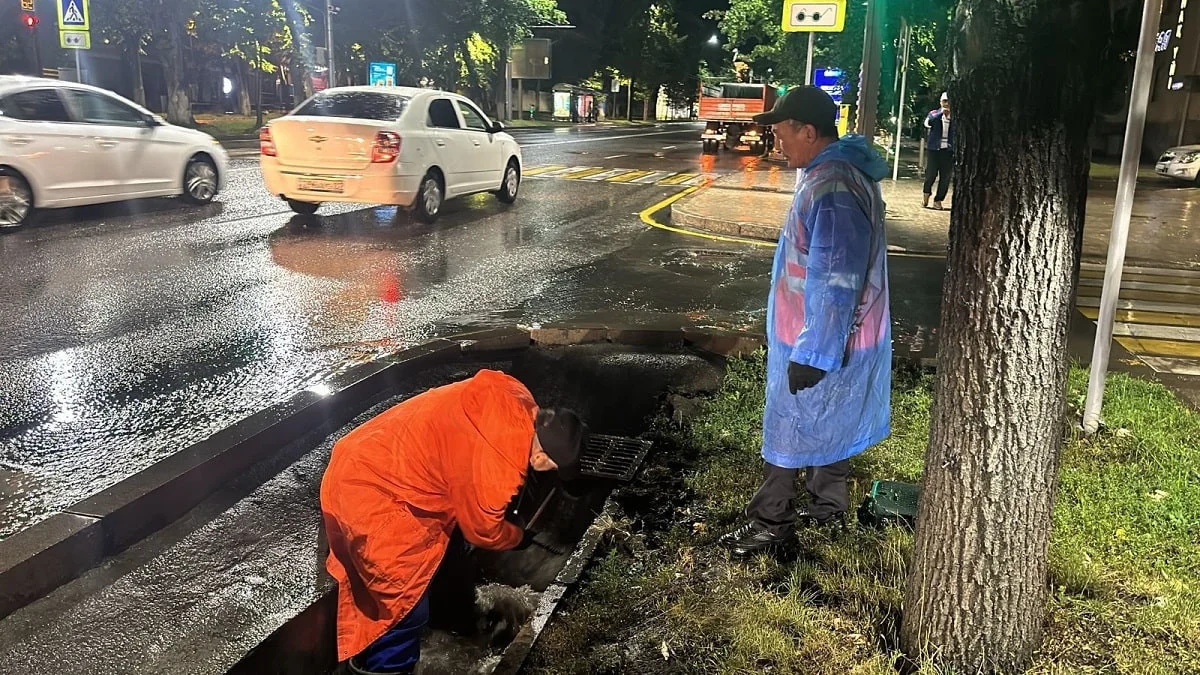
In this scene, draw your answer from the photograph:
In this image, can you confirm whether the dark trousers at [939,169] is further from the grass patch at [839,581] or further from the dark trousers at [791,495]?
the dark trousers at [791,495]

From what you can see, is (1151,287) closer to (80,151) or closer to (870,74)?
(870,74)

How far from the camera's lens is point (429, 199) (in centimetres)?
1184

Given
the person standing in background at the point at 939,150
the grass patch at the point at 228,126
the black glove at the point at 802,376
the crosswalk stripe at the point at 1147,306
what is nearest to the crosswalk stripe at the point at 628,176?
the person standing in background at the point at 939,150

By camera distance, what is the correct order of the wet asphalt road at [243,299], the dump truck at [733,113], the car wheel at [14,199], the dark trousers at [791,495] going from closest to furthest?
1. the dark trousers at [791,495]
2. the wet asphalt road at [243,299]
3. the car wheel at [14,199]
4. the dump truck at [733,113]

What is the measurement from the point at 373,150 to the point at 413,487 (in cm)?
872

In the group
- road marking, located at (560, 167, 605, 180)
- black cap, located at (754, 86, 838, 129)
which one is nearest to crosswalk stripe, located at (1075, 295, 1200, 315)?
black cap, located at (754, 86, 838, 129)

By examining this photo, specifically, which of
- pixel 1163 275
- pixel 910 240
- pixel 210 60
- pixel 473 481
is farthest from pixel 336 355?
pixel 210 60

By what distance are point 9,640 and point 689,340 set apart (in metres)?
4.51

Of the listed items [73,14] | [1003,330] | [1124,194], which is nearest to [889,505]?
[1003,330]

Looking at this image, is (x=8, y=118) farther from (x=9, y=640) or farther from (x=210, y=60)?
(x=210, y=60)

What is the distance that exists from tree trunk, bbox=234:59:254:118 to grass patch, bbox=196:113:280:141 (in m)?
0.52

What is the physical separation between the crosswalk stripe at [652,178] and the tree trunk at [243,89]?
26.6 m

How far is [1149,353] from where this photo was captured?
675cm

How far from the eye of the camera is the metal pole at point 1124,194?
4.26m
